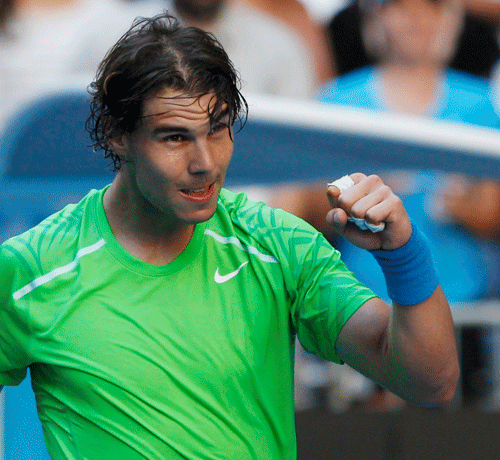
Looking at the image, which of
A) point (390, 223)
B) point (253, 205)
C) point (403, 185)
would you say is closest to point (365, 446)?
point (403, 185)

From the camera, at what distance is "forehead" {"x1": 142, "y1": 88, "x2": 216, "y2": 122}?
1834 mm

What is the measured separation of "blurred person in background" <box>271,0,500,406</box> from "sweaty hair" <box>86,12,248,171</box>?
2.84 meters

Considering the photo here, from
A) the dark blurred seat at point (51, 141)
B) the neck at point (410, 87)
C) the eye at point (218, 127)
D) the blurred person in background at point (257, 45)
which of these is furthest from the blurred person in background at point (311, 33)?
the eye at point (218, 127)

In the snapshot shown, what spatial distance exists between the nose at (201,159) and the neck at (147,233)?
9.2 inches

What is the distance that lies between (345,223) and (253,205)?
45 centimetres

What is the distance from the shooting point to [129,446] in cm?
191

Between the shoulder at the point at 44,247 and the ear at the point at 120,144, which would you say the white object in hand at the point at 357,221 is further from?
the shoulder at the point at 44,247

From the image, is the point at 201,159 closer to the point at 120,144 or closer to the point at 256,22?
the point at 120,144

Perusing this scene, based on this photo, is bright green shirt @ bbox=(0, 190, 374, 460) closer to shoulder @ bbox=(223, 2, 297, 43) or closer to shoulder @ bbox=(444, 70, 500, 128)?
shoulder @ bbox=(444, 70, 500, 128)

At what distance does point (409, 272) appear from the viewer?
1751 millimetres

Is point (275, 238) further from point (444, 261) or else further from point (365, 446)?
point (444, 261)

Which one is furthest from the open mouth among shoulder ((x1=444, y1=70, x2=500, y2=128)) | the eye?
shoulder ((x1=444, y1=70, x2=500, y2=128))

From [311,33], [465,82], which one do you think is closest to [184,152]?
[465,82]

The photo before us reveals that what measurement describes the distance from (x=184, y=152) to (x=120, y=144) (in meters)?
0.21
